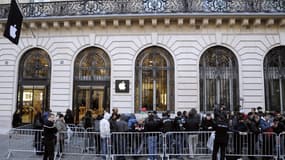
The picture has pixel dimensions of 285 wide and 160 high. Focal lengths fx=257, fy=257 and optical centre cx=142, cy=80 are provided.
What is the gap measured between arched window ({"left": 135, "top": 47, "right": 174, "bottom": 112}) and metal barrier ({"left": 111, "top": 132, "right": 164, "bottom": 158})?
5811 millimetres

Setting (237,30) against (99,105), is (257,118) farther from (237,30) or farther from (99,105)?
(99,105)

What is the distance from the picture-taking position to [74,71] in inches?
610

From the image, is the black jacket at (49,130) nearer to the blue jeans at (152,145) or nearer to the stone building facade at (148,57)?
the blue jeans at (152,145)

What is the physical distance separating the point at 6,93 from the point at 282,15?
1652 cm

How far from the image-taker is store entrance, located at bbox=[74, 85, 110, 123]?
1523 cm

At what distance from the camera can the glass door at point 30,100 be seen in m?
15.7

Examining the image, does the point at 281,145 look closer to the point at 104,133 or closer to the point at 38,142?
the point at 104,133

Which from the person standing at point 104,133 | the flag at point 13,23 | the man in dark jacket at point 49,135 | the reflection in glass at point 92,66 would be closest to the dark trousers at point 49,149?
the man in dark jacket at point 49,135

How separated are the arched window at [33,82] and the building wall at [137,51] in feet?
1.28

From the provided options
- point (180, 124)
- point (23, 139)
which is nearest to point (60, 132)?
Answer: point (23, 139)

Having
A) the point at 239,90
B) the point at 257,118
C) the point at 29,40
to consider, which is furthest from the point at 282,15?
the point at 29,40

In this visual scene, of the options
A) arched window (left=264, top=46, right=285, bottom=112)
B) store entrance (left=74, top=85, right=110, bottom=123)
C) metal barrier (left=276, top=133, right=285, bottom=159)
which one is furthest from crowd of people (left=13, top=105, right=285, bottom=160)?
store entrance (left=74, top=85, right=110, bottom=123)

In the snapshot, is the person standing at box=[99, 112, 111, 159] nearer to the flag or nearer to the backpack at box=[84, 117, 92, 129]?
the backpack at box=[84, 117, 92, 129]

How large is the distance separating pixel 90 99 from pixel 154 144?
7575 mm
